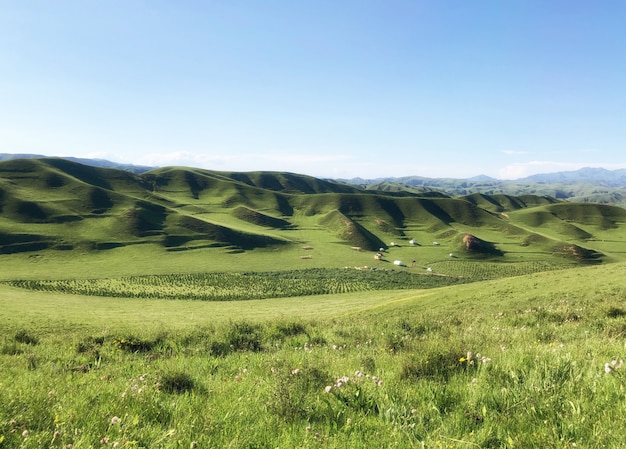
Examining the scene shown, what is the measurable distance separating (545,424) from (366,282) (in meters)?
82.3

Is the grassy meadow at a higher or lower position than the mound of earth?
higher

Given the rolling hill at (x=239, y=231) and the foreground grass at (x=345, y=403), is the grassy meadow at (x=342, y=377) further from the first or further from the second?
the rolling hill at (x=239, y=231)

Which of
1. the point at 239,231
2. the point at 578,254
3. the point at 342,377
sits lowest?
the point at 578,254

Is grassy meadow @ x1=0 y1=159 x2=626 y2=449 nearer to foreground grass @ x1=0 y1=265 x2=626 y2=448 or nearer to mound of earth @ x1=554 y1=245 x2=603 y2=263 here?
foreground grass @ x1=0 y1=265 x2=626 y2=448

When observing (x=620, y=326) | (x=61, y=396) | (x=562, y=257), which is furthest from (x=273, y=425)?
(x=562, y=257)

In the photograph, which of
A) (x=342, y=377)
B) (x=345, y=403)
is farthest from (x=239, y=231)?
(x=345, y=403)

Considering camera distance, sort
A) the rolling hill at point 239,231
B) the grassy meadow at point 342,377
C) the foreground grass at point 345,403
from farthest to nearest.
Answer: the rolling hill at point 239,231 < the grassy meadow at point 342,377 < the foreground grass at point 345,403

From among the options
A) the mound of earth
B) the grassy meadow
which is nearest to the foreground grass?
the grassy meadow

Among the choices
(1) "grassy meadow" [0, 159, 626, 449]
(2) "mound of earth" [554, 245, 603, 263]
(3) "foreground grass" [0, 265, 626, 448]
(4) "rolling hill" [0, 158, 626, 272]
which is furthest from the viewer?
(2) "mound of earth" [554, 245, 603, 263]

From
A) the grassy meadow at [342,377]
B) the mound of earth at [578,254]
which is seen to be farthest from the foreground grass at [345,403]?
the mound of earth at [578,254]

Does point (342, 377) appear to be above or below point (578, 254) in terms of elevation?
above

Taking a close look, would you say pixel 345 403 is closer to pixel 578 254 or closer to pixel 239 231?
pixel 239 231

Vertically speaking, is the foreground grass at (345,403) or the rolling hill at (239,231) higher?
the foreground grass at (345,403)

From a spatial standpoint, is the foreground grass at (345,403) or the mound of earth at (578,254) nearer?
the foreground grass at (345,403)
